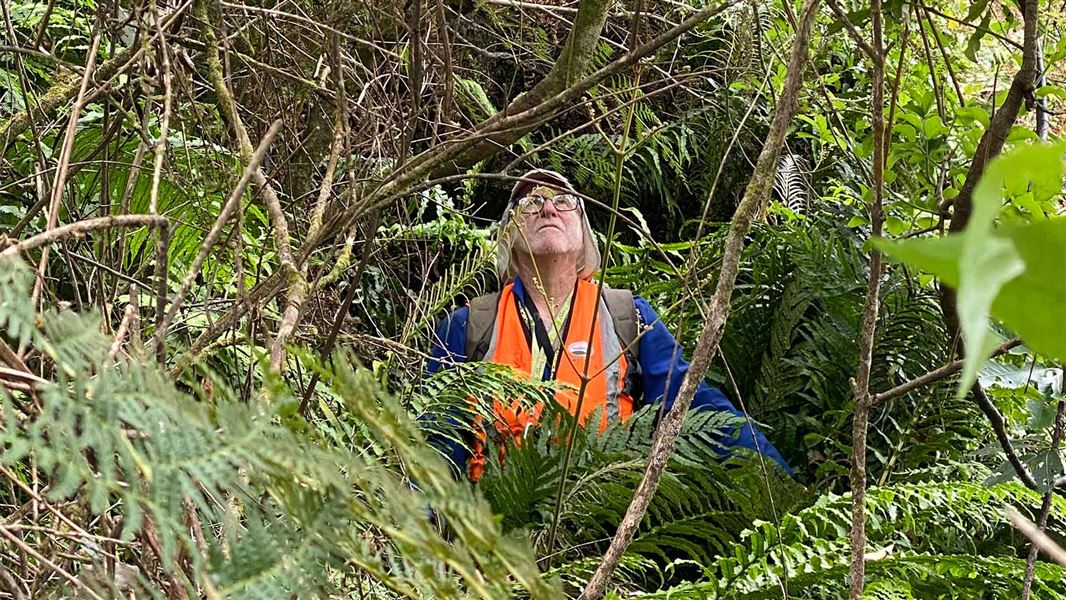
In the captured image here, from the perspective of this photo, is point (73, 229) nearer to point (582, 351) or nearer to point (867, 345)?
point (867, 345)

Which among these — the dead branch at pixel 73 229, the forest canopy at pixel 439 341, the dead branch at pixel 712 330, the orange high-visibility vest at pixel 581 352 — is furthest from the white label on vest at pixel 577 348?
the dead branch at pixel 73 229

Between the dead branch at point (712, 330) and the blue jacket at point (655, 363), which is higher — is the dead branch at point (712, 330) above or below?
above

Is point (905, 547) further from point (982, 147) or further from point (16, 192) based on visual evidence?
point (16, 192)

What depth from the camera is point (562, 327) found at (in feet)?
9.42

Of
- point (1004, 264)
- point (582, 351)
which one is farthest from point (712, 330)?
point (582, 351)

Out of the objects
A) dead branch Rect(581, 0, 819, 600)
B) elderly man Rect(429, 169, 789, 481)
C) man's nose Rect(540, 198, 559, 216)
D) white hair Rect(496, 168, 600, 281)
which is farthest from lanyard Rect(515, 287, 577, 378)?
dead branch Rect(581, 0, 819, 600)

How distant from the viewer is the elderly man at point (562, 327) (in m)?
2.75

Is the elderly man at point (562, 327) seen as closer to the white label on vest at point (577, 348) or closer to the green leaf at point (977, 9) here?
the white label on vest at point (577, 348)

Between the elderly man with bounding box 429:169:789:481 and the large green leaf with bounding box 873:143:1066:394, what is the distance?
2.21m

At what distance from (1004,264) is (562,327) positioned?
267 centimetres

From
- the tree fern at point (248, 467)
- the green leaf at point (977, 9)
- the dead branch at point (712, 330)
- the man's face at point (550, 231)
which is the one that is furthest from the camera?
the man's face at point (550, 231)

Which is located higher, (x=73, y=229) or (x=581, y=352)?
(x=73, y=229)

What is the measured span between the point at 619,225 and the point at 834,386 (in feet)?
6.99

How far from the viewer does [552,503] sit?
191cm
